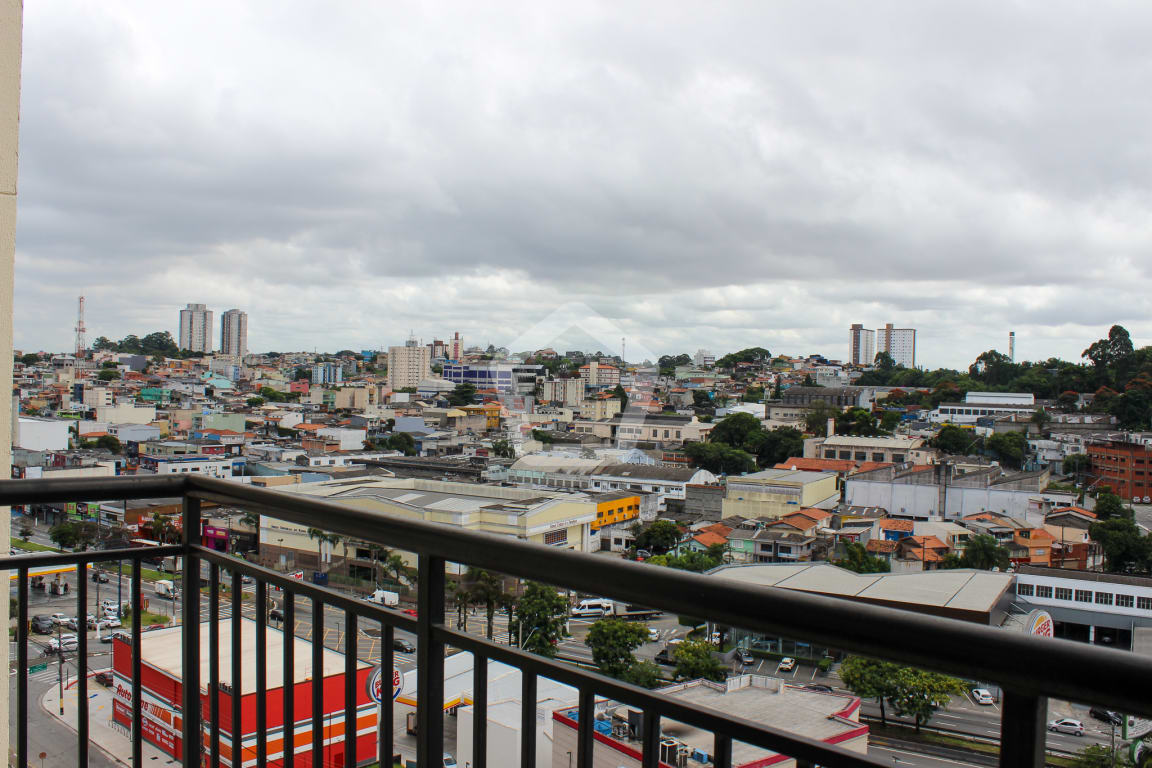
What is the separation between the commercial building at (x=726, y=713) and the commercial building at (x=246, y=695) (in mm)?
283

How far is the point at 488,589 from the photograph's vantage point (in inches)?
33.2

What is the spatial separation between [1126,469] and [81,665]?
9478 mm

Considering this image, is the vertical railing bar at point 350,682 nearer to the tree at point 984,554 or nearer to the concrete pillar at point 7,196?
the concrete pillar at point 7,196

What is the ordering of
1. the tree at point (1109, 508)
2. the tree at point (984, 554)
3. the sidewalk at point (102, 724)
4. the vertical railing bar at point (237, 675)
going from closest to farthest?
1. the vertical railing bar at point (237, 675)
2. the sidewalk at point (102, 724)
3. the tree at point (984, 554)
4. the tree at point (1109, 508)

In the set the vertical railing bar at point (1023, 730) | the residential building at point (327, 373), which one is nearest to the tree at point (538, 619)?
the vertical railing bar at point (1023, 730)

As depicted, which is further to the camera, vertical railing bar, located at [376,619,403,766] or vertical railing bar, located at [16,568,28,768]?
vertical railing bar, located at [16,568,28,768]

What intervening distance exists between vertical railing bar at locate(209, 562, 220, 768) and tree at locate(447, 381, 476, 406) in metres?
29.3

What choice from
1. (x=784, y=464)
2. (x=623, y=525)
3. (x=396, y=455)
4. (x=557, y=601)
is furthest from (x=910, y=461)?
(x=557, y=601)

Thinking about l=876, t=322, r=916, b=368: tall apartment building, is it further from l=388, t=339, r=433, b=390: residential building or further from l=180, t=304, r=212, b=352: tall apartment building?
l=180, t=304, r=212, b=352: tall apartment building

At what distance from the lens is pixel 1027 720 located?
368mm

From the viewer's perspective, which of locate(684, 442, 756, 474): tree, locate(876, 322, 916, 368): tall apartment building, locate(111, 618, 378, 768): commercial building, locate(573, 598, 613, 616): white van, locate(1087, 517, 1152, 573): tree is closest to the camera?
locate(573, 598, 613, 616): white van

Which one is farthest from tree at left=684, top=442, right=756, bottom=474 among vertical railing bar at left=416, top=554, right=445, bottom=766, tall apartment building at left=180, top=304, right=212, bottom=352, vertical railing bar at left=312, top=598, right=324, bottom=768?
tall apartment building at left=180, top=304, right=212, bottom=352

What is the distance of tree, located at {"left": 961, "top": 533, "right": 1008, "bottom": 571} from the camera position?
6.53 m

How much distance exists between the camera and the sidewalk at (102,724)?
104cm
